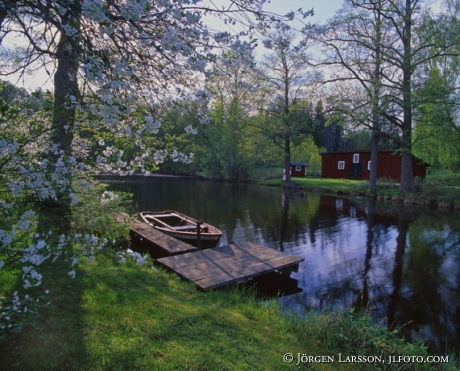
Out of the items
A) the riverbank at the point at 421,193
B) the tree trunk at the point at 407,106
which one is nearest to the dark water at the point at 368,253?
the riverbank at the point at 421,193

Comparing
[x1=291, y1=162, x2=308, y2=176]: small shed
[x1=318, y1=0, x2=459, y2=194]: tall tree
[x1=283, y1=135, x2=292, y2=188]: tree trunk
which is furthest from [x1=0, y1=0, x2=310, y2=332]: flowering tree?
[x1=291, y1=162, x2=308, y2=176]: small shed

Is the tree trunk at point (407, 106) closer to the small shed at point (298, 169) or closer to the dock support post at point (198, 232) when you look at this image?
the dock support post at point (198, 232)

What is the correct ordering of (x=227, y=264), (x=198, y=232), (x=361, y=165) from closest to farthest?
(x=227, y=264)
(x=198, y=232)
(x=361, y=165)

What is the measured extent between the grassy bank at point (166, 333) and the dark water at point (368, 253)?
1708 mm

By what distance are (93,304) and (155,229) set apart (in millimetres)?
7196

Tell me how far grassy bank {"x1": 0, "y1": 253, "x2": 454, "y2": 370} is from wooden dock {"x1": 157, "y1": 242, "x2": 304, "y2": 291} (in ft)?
2.19

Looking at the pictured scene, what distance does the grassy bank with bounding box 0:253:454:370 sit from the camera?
3279 millimetres

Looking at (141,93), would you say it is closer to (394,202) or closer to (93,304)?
(93,304)

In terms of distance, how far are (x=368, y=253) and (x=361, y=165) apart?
28584mm

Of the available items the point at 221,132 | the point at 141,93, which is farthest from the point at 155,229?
the point at 221,132

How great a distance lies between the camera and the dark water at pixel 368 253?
7031mm

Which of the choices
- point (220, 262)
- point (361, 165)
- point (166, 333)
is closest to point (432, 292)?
point (220, 262)

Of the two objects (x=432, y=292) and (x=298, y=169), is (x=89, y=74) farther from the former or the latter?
(x=298, y=169)

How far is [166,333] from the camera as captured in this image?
400cm
